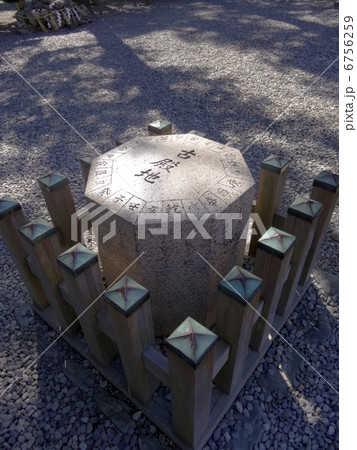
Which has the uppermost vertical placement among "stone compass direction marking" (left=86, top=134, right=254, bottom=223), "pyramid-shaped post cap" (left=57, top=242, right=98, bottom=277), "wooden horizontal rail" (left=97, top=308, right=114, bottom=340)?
"stone compass direction marking" (left=86, top=134, right=254, bottom=223)

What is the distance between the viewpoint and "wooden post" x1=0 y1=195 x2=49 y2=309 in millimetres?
2018

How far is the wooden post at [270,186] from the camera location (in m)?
2.28

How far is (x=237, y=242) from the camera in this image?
7.15 feet

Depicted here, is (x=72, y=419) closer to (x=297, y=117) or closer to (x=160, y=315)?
(x=160, y=315)

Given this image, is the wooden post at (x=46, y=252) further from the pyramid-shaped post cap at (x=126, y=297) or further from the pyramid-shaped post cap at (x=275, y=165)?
the pyramid-shaped post cap at (x=275, y=165)

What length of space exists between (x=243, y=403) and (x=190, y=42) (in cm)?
824

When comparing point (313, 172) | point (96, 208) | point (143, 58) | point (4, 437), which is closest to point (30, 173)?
point (96, 208)

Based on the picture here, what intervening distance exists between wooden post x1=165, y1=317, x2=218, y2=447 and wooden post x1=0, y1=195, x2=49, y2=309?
1.28 meters

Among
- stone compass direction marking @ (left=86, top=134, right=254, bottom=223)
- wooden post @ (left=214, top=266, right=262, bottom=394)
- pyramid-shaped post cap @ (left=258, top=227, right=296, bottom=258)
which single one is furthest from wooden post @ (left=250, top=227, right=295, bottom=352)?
stone compass direction marking @ (left=86, top=134, right=254, bottom=223)

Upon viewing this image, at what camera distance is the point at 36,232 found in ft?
6.04

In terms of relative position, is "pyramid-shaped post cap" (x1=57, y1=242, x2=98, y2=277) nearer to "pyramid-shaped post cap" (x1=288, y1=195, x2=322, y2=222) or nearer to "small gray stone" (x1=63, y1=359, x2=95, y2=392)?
"small gray stone" (x1=63, y1=359, x2=95, y2=392)

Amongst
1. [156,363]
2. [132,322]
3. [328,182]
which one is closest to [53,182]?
[132,322]

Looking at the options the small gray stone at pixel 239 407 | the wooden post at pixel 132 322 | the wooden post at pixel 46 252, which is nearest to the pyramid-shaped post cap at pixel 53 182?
the wooden post at pixel 46 252

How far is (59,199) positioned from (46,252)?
46 centimetres
